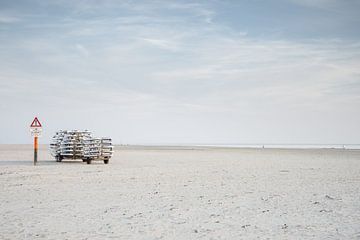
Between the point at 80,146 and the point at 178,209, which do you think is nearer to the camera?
the point at 178,209

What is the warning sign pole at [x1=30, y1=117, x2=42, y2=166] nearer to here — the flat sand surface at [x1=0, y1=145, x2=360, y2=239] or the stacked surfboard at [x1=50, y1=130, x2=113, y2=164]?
the stacked surfboard at [x1=50, y1=130, x2=113, y2=164]

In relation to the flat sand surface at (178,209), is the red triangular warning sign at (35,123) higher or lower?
higher

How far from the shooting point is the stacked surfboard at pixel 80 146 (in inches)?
1054

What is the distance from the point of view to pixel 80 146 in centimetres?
2838

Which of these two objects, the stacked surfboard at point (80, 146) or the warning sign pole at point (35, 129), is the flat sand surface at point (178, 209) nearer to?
the warning sign pole at point (35, 129)

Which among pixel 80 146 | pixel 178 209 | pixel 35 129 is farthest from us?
pixel 80 146

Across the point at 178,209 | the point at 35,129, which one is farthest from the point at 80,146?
the point at 178,209

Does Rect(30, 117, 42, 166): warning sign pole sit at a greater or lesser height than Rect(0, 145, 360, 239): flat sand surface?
greater

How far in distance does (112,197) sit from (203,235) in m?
4.82

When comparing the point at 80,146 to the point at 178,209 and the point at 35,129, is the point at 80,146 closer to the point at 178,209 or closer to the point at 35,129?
the point at 35,129

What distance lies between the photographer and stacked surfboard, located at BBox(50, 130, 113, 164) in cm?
2678

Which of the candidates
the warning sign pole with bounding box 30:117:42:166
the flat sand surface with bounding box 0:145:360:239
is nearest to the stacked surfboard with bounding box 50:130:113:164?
the warning sign pole with bounding box 30:117:42:166

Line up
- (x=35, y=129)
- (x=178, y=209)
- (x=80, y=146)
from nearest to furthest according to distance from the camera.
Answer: (x=178, y=209) < (x=35, y=129) < (x=80, y=146)

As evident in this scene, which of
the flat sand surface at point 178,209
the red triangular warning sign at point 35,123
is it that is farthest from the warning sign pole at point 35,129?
the flat sand surface at point 178,209
